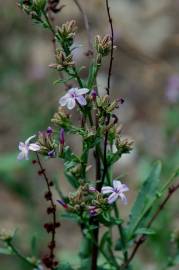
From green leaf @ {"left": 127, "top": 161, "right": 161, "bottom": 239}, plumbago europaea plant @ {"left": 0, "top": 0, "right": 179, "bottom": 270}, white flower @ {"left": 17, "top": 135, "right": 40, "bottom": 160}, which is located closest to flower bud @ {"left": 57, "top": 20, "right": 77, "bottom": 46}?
plumbago europaea plant @ {"left": 0, "top": 0, "right": 179, "bottom": 270}

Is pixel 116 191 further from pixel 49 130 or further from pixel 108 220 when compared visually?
pixel 49 130

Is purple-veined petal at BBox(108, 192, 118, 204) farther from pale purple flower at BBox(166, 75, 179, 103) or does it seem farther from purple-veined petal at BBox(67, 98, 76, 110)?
pale purple flower at BBox(166, 75, 179, 103)

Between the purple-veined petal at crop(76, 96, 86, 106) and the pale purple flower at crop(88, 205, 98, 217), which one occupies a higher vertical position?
the purple-veined petal at crop(76, 96, 86, 106)

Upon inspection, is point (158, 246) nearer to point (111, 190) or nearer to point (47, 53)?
point (111, 190)

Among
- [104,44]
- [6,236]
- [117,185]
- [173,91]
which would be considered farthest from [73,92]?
[173,91]

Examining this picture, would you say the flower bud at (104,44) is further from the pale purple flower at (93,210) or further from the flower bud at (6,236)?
the flower bud at (6,236)

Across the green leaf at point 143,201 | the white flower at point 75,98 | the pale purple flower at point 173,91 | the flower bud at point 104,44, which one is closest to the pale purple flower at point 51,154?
the white flower at point 75,98
